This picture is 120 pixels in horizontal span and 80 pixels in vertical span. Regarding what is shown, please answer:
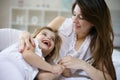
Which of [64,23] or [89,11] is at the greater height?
[89,11]

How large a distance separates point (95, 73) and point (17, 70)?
1.39 ft

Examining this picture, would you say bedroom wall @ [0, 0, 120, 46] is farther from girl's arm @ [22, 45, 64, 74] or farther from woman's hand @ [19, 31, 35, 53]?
girl's arm @ [22, 45, 64, 74]

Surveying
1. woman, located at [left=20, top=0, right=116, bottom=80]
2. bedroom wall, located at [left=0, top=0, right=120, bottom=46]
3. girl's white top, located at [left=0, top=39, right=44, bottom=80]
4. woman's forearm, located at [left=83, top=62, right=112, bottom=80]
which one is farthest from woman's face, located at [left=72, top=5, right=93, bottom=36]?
bedroom wall, located at [left=0, top=0, right=120, bottom=46]

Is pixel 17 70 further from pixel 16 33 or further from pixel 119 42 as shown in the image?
pixel 119 42

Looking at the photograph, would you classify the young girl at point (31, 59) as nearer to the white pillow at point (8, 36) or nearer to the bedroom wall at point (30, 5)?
the white pillow at point (8, 36)

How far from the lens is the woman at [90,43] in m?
1.27

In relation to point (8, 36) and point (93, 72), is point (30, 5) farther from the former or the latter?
point (93, 72)

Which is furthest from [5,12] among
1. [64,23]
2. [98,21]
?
[98,21]

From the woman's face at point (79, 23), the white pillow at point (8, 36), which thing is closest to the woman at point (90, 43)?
the woman's face at point (79, 23)

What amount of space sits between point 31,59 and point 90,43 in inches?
16.9

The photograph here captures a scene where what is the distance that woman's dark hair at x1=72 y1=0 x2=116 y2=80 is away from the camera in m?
1.31

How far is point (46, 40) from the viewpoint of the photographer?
4.48 ft

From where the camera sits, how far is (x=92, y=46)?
4.63 feet

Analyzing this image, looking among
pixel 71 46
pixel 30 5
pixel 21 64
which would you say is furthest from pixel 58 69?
pixel 30 5
